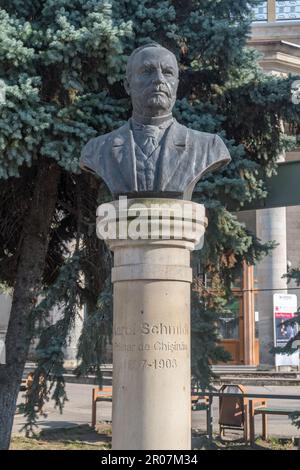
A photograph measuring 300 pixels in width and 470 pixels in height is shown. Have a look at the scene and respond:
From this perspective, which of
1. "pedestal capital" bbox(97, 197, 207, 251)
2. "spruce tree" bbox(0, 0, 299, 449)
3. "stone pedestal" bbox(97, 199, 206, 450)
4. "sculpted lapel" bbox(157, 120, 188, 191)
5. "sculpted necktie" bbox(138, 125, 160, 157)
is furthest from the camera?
"spruce tree" bbox(0, 0, 299, 449)

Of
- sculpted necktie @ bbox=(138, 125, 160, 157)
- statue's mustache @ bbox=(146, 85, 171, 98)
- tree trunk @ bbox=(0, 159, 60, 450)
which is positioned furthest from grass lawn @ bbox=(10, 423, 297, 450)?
statue's mustache @ bbox=(146, 85, 171, 98)

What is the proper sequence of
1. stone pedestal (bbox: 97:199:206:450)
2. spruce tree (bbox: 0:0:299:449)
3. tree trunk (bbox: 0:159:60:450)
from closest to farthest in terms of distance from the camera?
stone pedestal (bbox: 97:199:206:450) < spruce tree (bbox: 0:0:299:449) < tree trunk (bbox: 0:159:60:450)

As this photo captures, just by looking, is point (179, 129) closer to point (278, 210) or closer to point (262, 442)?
point (262, 442)

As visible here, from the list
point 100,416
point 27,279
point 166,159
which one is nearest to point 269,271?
point 100,416

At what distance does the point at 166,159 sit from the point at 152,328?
1186 mm

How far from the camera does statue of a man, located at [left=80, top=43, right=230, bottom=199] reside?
15.3 feet

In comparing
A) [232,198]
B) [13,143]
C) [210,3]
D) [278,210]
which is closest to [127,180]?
[13,143]

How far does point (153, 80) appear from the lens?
4695 mm

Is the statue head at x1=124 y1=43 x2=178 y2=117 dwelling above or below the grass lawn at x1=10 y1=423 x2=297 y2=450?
above

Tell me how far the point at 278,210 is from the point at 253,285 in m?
4.01

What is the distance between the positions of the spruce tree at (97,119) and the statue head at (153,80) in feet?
6.83

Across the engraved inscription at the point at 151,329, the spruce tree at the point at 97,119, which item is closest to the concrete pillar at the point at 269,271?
the spruce tree at the point at 97,119

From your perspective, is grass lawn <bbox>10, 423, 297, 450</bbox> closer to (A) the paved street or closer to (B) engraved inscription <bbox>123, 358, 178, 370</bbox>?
(A) the paved street

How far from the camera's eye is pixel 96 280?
29.0ft
